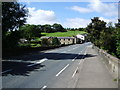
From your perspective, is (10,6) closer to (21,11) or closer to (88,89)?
(21,11)

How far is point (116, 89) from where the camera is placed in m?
8.64

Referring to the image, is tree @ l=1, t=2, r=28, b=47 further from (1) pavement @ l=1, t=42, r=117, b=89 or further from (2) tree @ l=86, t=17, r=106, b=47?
(2) tree @ l=86, t=17, r=106, b=47

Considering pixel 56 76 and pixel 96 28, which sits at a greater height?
pixel 96 28

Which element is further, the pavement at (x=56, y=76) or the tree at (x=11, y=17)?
the tree at (x=11, y=17)

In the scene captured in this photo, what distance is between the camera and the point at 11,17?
29.7 m

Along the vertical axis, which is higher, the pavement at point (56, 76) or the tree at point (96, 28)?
the tree at point (96, 28)

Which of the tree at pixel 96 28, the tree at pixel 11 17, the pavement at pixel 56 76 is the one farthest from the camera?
the tree at pixel 96 28

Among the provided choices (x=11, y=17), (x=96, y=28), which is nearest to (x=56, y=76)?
(x=11, y=17)

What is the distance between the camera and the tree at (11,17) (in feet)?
93.4

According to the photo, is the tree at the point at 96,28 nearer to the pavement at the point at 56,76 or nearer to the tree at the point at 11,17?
the tree at the point at 11,17

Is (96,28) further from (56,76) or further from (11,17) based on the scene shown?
(56,76)

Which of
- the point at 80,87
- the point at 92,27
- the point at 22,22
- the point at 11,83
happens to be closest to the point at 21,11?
the point at 22,22

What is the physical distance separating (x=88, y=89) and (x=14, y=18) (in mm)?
23641

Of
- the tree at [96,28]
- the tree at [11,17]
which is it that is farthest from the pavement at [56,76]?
the tree at [96,28]
